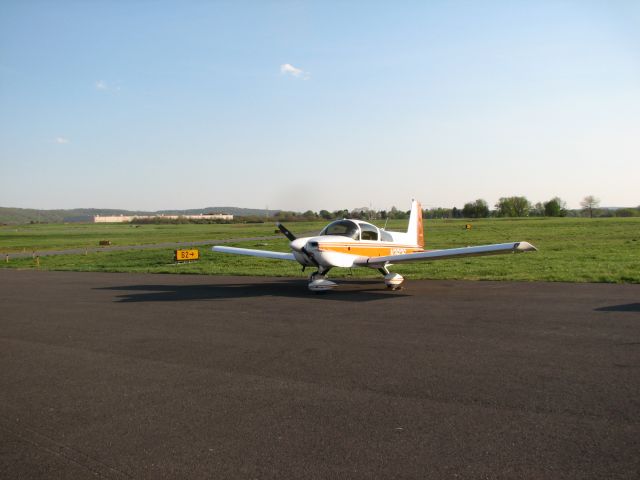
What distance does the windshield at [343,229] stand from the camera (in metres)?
16.0

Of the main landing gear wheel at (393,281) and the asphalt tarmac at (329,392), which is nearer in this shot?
the asphalt tarmac at (329,392)

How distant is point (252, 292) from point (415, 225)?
7.85m

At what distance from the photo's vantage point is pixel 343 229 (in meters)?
16.2

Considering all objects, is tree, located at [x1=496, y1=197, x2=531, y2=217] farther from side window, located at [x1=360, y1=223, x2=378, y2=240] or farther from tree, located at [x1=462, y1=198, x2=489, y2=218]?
side window, located at [x1=360, y1=223, x2=378, y2=240]

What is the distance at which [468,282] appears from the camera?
659 inches

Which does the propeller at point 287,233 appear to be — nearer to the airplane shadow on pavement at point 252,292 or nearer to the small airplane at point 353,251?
the small airplane at point 353,251

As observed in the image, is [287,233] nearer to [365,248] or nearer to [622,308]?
[365,248]

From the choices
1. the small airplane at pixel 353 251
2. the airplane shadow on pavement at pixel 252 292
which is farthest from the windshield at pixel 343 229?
the airplane shadow on pavement at pixel 252 292

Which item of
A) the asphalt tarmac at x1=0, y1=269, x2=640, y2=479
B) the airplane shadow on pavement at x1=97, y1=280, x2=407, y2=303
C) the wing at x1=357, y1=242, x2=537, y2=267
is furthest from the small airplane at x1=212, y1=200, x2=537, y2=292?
the asphalt tarmac at x1=0, y1=269, x2=640, y2=479

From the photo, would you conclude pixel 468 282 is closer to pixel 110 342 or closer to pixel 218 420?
pixel 110 342

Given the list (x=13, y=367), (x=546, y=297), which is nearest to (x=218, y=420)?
(x=13, y=367)

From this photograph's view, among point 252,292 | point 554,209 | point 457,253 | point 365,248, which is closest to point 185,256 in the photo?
point 252,292

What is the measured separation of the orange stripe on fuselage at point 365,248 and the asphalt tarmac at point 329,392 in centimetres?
358

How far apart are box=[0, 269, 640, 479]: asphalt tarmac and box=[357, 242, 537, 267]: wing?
1803 mm
